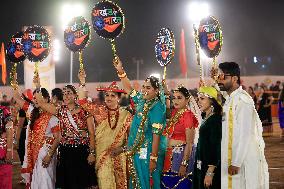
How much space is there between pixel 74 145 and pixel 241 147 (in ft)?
9.71

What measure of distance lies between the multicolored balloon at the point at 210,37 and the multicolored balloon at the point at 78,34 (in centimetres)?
247

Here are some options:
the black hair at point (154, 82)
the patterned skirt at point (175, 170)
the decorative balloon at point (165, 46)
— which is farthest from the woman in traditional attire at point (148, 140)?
the decorative balloon at point (165, 46)

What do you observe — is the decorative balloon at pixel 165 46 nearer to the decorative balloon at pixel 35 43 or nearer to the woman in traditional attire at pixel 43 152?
the decorative balloon at pixel 35 43

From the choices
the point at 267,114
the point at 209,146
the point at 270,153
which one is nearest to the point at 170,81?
the point at 267,114

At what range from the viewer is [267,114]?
20.2 metres

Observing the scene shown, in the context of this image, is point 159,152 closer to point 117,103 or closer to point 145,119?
point 145,119

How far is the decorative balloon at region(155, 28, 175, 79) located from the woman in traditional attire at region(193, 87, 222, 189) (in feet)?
11.8

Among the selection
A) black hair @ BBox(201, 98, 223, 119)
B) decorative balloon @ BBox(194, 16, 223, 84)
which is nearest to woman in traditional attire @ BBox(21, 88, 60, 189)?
black hair @ BBox(201, 98, 223, 119)

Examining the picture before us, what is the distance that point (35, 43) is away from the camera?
1103 centimetres

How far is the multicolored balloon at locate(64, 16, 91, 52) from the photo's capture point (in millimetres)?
10391

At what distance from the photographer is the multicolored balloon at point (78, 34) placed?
10.4m

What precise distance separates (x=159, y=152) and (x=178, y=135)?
38cm

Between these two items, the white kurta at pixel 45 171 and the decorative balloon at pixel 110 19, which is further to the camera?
the decorative balloon at pixel 110 19

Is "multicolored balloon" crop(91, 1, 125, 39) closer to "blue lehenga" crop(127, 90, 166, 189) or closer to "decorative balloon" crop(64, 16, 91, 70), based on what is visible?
"decorative balloon" crop(64, 16, 91, 70)
